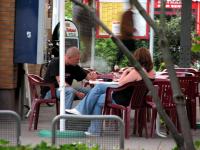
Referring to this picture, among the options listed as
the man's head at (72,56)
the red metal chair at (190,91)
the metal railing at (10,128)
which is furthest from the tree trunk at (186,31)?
the metal railing at (10,128)

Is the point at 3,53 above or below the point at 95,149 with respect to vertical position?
above

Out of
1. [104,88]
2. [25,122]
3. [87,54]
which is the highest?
[87,54]

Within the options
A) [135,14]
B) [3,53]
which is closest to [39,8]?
[3,53]

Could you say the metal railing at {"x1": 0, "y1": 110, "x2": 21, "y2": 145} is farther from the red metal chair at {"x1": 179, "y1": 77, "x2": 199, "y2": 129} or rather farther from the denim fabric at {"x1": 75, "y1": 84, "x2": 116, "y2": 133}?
the red metal chair at {"x1": 179, "y1": 77, "x2": 199, "y2": 129}

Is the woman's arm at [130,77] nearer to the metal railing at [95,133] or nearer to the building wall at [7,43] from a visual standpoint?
the metal railing at [95,133]

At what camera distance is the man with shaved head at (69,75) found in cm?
1005

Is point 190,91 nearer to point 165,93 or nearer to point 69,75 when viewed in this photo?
point 165,93

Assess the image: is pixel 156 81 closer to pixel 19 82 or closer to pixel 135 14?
pixel 19 82

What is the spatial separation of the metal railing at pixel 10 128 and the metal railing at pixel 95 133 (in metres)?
0.35

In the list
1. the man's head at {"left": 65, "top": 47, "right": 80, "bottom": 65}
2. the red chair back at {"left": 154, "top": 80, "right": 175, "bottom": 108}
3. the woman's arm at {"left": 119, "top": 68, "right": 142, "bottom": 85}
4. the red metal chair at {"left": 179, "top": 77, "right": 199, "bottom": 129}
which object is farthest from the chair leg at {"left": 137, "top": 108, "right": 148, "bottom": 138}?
the man's head at {"left": 65, "top": 47, "right": 80, "bottom": 65}

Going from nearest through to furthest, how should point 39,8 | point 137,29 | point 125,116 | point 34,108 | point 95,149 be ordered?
point 137,29 → point 95,149 → point 125,116 → point 34,108 → point 39,8

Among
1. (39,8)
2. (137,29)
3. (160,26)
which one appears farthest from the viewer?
(39,8)

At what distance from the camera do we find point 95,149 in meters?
5.77

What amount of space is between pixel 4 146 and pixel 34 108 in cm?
438
